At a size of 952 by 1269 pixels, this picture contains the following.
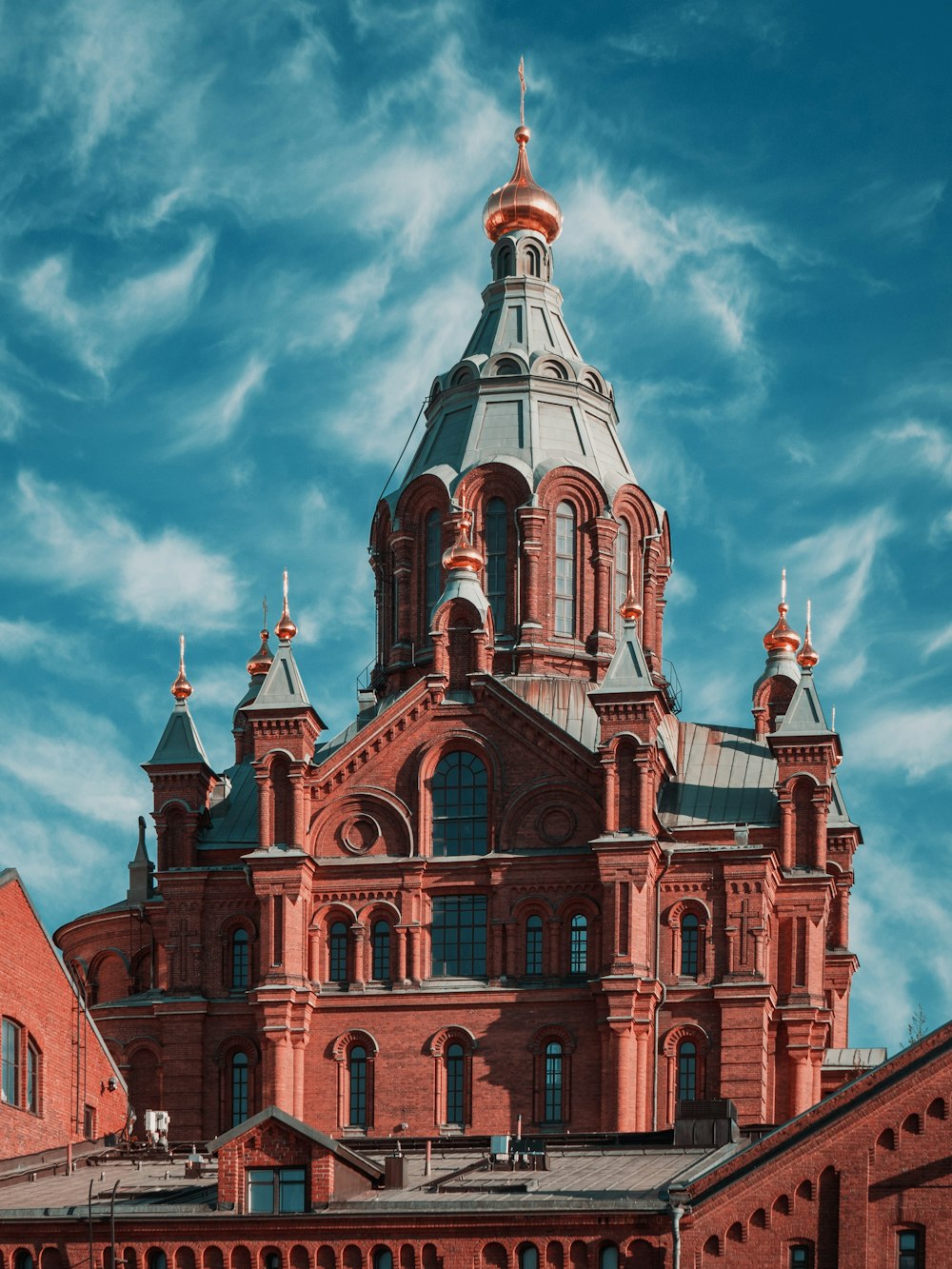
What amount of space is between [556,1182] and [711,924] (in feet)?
73.8

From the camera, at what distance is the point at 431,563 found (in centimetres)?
10125

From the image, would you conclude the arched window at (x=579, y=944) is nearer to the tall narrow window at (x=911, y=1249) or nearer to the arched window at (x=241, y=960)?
the arched window at (x=241, y=960)

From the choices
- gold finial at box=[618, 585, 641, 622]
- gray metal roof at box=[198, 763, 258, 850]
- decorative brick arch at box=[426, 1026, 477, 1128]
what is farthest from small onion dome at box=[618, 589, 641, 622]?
decorative brick arch at box=[426, 1026, 477, 1128]

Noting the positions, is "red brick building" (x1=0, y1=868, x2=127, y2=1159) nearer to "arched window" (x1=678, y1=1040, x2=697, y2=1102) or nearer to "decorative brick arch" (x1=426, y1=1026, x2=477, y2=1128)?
"decorative brick arch" (x1=426, y1=1026, x2=477, y2=1128)

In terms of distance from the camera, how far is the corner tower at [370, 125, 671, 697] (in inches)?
3912

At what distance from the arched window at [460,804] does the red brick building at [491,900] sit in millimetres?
76

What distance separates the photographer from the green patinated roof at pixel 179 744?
95938mm

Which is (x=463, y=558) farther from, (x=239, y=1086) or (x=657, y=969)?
(x=239, y=1086)

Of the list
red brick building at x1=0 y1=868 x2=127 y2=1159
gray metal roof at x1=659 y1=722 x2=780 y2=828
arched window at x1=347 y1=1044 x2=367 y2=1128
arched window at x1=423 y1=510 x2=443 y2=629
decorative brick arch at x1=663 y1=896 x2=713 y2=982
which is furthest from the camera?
arched window at x1=423 y1=510 x2=443 y2=629

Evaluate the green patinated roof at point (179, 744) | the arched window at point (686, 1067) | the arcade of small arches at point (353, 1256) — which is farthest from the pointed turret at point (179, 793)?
the arcade of small arches at point (353, 1256)

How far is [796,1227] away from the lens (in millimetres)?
64562

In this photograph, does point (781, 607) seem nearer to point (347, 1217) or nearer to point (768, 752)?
point (768, 752)

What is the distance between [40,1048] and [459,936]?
1445cm

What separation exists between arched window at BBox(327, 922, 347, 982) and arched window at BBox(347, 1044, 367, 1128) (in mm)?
2184
